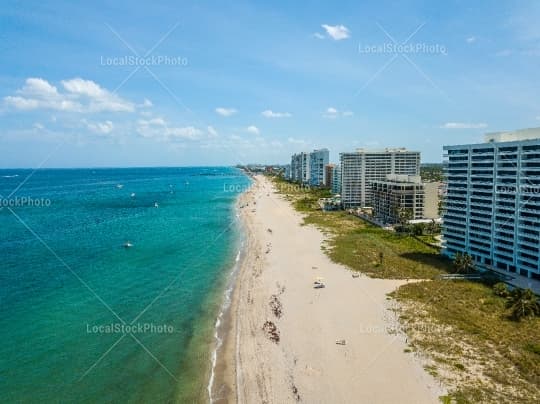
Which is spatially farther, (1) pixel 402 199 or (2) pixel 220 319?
(1) pixel 402 199

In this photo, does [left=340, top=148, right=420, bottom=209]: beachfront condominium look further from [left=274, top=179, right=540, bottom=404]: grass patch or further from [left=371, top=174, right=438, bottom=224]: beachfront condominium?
[left=274, top=179, right=540, bottom=404]: grass patch

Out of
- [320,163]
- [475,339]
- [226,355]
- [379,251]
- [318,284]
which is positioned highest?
[320,163]

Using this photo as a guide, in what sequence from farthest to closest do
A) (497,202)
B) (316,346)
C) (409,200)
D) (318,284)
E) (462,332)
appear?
(409,200), (497,202), (318,284), (462,332), (316,346)

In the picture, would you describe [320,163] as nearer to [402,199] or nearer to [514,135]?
[402,199]

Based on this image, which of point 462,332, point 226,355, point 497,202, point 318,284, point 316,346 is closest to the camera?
point 226,355

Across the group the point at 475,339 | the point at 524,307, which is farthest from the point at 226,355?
the point at 524,307

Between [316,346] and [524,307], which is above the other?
[524,307]

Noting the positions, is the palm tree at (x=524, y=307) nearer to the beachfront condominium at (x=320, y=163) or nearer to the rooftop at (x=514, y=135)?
the rooftop at (x=514, y=135)

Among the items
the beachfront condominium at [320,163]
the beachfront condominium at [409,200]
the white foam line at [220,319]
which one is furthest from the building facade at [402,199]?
the beachfront condominium at [320,163]
